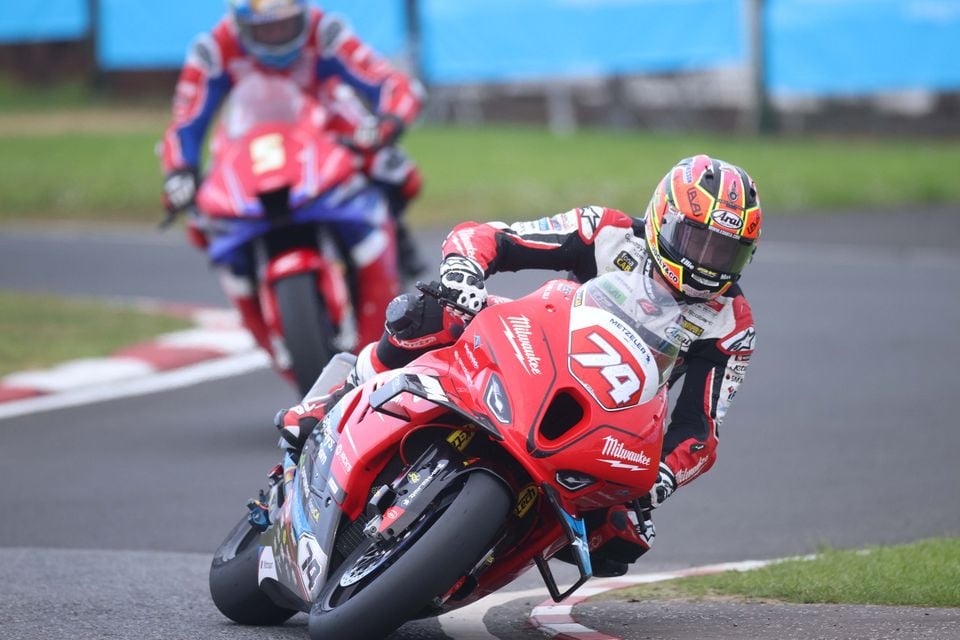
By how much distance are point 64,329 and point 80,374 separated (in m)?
1.40

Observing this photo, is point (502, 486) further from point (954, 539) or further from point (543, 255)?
point (954, 539)

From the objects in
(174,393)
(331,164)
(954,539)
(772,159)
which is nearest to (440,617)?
(954,539)

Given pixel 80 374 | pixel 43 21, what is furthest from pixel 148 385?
pixel 43 21

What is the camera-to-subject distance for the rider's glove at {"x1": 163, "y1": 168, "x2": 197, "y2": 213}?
8.33 m

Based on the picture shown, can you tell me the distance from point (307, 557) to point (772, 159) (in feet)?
52.1

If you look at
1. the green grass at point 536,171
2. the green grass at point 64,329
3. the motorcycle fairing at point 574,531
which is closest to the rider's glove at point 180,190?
the green grass at point 64,329

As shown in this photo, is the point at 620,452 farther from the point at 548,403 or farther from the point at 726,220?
the point at 726,220

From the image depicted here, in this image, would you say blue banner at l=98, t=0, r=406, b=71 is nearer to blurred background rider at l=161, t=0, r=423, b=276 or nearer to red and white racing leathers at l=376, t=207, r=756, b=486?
blurred background rider at l=161, t=0, r=423, b=276

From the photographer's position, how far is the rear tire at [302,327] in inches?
301

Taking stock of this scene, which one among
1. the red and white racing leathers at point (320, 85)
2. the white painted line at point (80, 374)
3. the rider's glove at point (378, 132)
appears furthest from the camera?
the white painted line at point (80, 374)

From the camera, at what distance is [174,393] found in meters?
9.45

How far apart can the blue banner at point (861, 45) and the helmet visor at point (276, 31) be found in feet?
45.3

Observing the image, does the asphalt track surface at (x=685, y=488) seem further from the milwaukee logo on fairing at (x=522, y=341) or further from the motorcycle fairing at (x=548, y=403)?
the milwaukee logo on fairing at (x=522, y=341)

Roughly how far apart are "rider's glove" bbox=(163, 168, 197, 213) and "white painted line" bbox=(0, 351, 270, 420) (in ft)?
4.63
